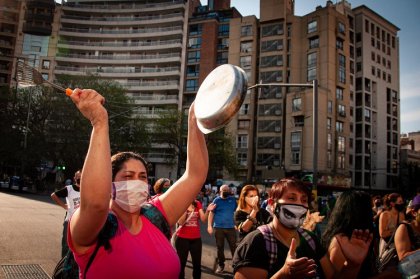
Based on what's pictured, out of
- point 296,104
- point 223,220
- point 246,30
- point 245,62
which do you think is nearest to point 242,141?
point 296,104

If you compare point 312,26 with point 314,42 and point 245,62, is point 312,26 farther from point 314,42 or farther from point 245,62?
point 245,62

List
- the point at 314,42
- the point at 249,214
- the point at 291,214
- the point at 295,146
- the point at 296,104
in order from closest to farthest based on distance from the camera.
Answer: the point at 291,214 → the point at 249,214 → the point at 295,146 → the point at 296,104 → the point at 314,42

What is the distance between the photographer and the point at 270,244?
2656mm

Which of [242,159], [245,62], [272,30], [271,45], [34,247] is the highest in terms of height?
[272,30]

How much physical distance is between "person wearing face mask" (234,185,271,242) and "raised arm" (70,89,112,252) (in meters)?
4.67

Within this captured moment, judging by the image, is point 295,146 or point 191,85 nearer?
point 295,146

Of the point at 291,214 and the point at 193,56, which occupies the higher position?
the point at 193,56

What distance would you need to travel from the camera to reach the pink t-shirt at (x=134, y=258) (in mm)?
1814

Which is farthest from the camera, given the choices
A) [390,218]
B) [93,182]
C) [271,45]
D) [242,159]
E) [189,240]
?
[271,45]

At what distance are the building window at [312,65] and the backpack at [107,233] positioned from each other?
2086 inches

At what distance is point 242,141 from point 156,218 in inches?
2047

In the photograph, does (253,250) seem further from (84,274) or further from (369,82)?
(369,82)

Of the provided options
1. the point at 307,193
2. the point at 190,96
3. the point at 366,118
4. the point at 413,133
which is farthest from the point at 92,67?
the point at 413,133

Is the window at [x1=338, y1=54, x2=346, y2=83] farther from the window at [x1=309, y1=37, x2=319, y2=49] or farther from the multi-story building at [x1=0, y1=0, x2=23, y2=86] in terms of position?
the multi-story building at [x1=0, y1=0, x2=23, y2=86]
